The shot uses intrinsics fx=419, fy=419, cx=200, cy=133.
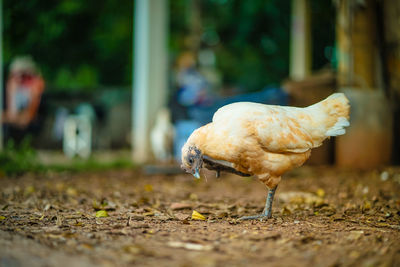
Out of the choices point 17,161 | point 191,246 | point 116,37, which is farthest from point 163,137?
point 191,246

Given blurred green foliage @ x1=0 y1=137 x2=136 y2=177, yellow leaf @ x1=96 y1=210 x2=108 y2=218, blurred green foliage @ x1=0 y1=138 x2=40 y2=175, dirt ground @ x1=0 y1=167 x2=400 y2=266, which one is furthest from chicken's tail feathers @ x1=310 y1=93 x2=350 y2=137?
blurred green foliage @ x1=0 y1=138 x2=40 y2=175

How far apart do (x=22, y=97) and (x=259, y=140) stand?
962 centimetres

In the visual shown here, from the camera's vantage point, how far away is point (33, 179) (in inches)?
250

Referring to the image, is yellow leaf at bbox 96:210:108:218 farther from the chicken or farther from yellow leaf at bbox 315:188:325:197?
yellow leaf at bbox 315:188:325:197

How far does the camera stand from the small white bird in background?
830 centimetres

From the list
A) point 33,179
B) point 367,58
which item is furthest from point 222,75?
point 33,179

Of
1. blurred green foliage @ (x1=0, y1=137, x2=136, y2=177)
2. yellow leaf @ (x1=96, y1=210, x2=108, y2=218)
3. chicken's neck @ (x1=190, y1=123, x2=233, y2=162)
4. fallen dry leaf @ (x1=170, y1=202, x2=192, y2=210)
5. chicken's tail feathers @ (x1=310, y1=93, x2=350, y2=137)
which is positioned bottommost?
blurred green foliage @ (x1=0, y1=137, x2=136, y2=177)

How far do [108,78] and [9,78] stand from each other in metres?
3.16

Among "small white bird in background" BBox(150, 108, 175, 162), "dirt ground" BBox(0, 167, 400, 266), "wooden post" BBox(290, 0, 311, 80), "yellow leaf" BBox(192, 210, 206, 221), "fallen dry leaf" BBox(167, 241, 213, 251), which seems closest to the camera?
"dirt ground" BBox(0, 167, 400, 266)

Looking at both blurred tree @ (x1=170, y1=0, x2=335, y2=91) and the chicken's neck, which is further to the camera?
blurred tree @ (x1=170, y1=0, x2=335, y2=91)

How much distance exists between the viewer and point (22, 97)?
11.2 metres

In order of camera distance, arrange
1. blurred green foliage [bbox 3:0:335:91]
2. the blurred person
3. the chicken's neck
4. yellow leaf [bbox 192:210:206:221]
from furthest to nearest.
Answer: the blurred person
blurred green foliage [bbox 3:0:335:91]
yellow leaf [bbox 192:210:206:221]
the chicken's neck

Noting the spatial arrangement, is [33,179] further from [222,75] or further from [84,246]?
[222,75]

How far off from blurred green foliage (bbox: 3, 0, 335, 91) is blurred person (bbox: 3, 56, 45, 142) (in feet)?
1.35
